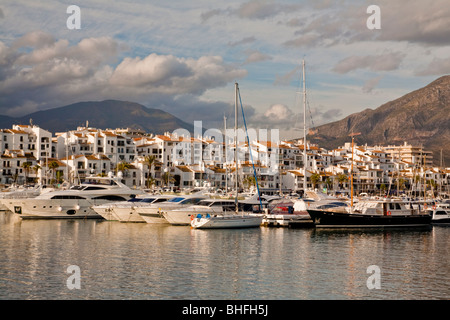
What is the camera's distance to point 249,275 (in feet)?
82.5

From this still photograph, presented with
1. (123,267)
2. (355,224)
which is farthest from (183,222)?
(123,267)

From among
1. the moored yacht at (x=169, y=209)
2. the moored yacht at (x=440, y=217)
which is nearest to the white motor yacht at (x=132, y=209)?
the moored yacht at (x=169, y=209)

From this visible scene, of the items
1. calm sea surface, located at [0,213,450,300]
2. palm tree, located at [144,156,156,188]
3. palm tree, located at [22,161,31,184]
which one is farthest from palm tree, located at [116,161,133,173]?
calm sea surface, located at [0,213,450,300]

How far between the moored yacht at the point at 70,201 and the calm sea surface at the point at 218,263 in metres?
7.56

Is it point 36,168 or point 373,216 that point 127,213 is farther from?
point 36,168

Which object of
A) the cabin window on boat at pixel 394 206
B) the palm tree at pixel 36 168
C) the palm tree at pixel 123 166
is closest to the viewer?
the cabin window on boat at pixel 394 206

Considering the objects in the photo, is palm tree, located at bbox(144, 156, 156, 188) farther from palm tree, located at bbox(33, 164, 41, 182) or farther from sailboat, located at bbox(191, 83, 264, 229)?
sailboat, located at bbox(191, 83, 264, 229)

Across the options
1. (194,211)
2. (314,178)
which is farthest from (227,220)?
(314,178)

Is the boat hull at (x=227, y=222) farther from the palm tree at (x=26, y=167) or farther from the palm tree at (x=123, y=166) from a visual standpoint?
the palm tree at (x=26, y=167)

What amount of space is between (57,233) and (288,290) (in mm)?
24253

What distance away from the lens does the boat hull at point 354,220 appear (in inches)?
1831

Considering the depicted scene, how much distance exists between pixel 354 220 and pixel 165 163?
266 ft

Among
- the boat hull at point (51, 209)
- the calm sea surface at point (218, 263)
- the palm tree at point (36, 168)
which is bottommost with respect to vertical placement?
the calm sea surface at point (218, 263)

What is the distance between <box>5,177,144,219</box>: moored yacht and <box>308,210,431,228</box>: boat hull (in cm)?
1971
